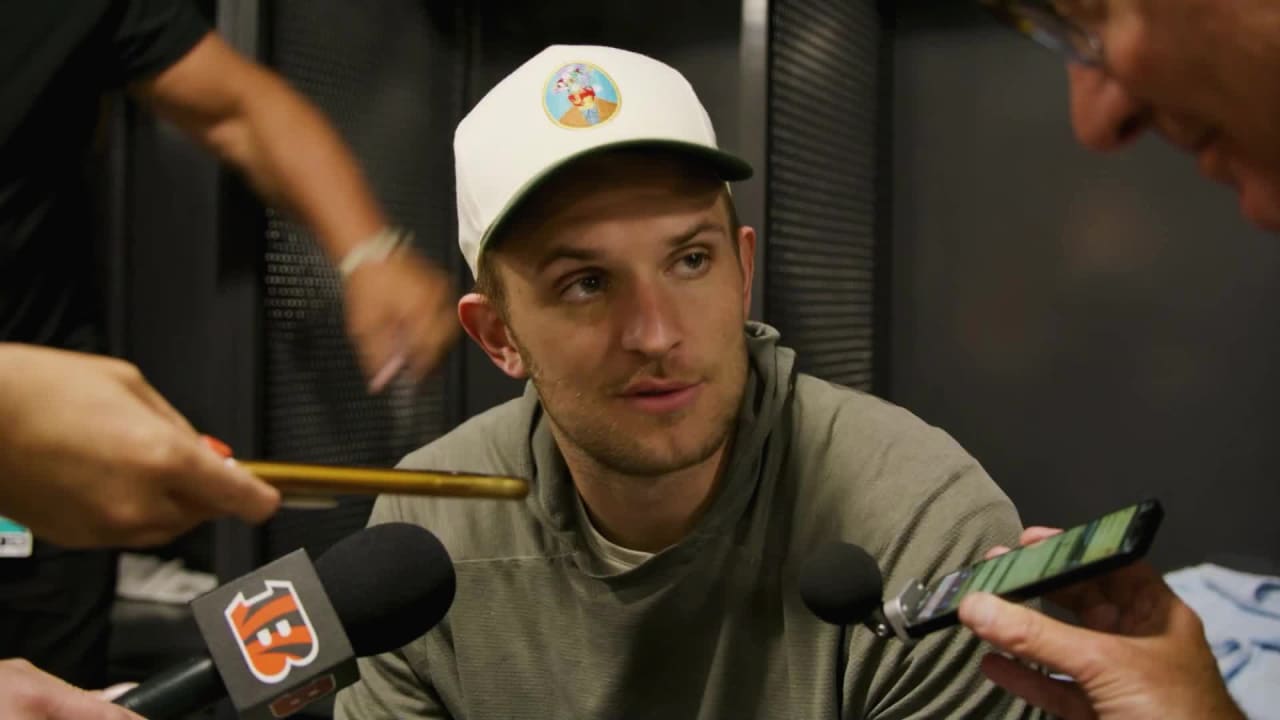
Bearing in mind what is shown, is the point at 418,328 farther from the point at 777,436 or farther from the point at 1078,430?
the point at 1078,430

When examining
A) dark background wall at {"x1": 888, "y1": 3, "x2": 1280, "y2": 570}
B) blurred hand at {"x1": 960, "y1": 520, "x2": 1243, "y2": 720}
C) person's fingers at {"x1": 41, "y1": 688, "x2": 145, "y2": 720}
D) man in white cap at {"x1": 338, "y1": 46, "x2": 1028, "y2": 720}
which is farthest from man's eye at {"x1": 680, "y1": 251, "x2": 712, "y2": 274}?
dark background wall at {"x1": 888, "y1": 3, "x2": 1280, "y2": 570}

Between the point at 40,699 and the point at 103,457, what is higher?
the point at 103,457

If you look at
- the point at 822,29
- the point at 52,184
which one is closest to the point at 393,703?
the point at 52,184

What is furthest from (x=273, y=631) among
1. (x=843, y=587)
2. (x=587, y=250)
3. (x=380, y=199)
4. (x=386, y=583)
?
(x=380, y=199)

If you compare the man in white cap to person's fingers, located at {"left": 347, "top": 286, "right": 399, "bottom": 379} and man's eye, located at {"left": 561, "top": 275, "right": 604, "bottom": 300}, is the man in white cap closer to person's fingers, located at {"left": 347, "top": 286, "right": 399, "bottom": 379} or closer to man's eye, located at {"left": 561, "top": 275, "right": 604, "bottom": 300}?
man's eye, located at {"left": 561, "top": 275, "right": 604, "bottom": 300}

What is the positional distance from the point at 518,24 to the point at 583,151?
1189mm

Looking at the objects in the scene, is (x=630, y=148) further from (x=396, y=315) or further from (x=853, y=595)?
(x=853, y=595)

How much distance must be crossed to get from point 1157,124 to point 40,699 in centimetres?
65

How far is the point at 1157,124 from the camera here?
39 centimetres

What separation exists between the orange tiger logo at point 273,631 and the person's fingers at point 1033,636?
0.36 metres

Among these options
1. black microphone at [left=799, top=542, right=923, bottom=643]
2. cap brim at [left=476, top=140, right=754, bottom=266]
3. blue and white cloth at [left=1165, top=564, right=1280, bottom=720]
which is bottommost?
blue and white cloth at [left=1165, top=564, right=1280, bottom=720]

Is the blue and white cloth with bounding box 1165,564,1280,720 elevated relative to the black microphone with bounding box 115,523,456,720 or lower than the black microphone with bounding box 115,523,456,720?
lower

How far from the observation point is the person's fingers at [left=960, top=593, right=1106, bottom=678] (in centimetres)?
53

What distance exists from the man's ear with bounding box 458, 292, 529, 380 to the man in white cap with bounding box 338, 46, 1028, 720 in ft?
0.11
